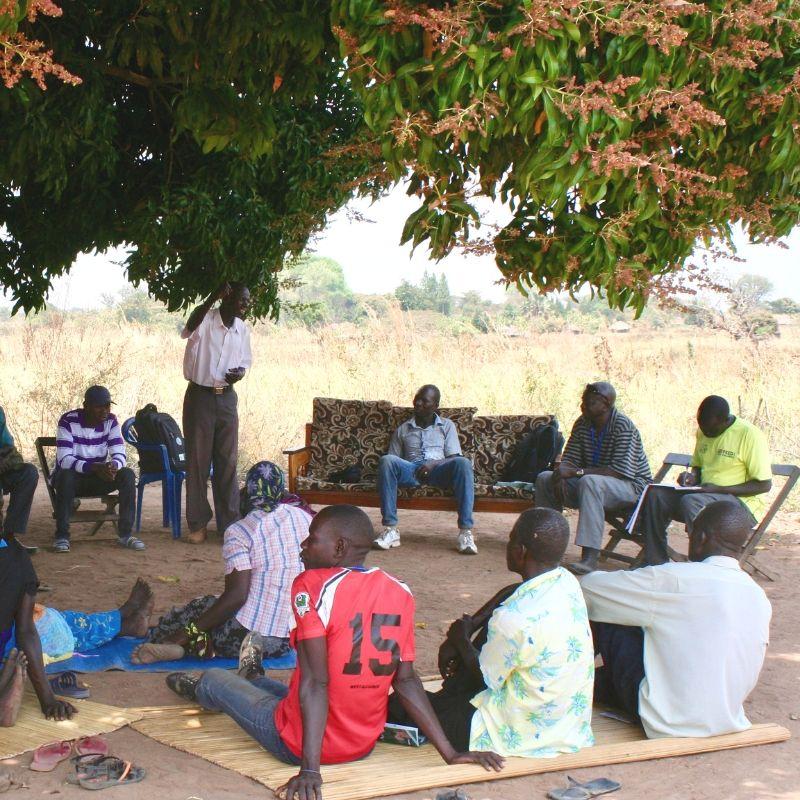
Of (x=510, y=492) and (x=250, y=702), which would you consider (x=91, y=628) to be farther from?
(x=510, y=492)

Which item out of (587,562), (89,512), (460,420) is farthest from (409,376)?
(587,562)

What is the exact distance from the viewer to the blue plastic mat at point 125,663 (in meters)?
5.29

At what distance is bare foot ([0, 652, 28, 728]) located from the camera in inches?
166

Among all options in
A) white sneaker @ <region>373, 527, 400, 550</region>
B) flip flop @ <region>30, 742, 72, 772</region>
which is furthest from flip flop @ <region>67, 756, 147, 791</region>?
white sneaker @ <region>373, 527, 400, 550</region>

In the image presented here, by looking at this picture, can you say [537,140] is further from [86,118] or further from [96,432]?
[96,432]

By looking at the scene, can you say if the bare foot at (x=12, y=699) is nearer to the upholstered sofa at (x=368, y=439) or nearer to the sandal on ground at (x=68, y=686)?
the sandal on ground at (x=68, y=686)

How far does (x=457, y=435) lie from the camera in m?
9.09

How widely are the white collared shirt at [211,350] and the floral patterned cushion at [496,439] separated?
2.26 m

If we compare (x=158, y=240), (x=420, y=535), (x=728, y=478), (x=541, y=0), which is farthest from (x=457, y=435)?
(x=541, y=0)

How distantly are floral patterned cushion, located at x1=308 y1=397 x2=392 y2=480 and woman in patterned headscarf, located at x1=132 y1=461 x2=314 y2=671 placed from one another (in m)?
3.86

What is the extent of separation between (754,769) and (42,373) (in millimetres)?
10964

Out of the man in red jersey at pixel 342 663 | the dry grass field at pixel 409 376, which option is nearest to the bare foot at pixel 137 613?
the man in red jersey at pixel 342 663

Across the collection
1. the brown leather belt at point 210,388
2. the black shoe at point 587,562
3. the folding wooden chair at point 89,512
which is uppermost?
the brown leather belt at point 210,388

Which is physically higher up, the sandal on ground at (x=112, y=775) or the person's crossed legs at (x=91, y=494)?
the person's crossed legs at (x=91, y=494)
